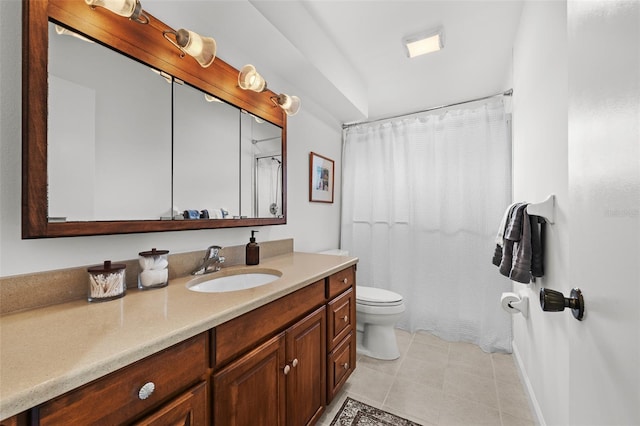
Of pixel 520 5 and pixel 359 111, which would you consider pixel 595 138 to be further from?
pixel 359 111

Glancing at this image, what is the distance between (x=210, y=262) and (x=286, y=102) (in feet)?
3.68

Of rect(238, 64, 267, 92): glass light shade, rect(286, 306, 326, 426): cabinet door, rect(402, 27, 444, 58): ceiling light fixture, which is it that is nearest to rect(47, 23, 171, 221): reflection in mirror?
rect(238, 64, 267, 92): glass light shade

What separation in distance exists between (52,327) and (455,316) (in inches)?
109

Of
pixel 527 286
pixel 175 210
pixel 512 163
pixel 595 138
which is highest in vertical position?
pixel 512 163

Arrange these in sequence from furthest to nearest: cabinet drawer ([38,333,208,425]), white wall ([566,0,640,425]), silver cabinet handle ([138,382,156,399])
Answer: silver cabinet handle ([138,382,156,399]) < cabinet drawer ([38,333,208,425]) < white wall ([566,0,640,425])

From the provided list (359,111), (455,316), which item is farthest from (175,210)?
(455,316)

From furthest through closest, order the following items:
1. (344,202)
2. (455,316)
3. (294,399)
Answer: (344,202) < (455,316) < (294,399)

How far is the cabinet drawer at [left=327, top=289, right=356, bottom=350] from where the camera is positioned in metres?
1.52

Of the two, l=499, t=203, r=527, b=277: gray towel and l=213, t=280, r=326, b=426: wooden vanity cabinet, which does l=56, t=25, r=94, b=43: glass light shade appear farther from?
l=499, t=203, r=527, b=277: gray towel

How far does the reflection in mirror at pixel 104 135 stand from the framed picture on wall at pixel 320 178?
53.6 inches

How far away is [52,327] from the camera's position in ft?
2.32

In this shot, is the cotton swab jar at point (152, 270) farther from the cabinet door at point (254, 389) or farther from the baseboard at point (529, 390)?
the baseboard at point (529, 390)

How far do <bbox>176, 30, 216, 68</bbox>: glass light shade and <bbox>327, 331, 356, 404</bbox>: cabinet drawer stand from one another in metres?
1.66

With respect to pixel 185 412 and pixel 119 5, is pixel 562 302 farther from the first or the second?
pixel 119 5
